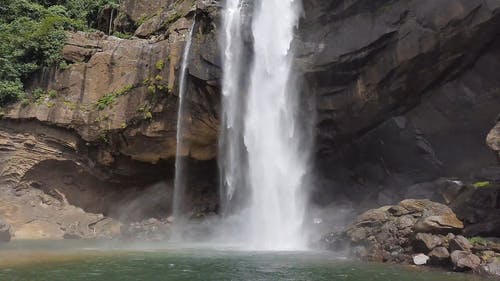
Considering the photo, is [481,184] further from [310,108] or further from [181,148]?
[181,148]

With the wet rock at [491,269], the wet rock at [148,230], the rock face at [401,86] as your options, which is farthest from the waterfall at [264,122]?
the wet rock at [491,269]

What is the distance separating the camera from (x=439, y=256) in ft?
51.7

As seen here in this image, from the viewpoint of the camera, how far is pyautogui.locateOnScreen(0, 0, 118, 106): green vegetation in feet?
102

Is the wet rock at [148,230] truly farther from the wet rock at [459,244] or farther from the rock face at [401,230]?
the wet rock at [459,244]

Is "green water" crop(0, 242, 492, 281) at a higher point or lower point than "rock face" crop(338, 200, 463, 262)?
lower

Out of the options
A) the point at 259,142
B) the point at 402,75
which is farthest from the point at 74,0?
the point at 402,75

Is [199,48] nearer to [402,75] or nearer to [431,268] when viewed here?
[402,75]

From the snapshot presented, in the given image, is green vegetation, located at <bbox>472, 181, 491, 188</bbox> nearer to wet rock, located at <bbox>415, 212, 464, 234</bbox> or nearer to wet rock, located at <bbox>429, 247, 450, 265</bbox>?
wet rock, located at <bbox>415, 212, 464, 234</bbox>

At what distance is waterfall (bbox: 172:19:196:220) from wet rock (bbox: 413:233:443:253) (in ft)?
51.6

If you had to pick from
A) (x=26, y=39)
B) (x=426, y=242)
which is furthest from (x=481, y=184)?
(x=26, y=39)

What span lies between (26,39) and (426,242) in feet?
90.8

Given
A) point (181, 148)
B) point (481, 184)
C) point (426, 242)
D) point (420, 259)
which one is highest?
point (181, 148)

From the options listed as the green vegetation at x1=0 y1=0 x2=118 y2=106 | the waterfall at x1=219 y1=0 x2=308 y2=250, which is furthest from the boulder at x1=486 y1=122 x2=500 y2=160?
the green vegetation at x1=0 y1=0 x2=118 y2=106

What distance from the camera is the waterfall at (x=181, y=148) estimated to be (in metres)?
28.6
